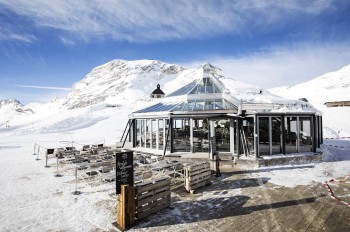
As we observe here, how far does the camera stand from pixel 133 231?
6.02m

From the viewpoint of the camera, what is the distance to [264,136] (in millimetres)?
14250

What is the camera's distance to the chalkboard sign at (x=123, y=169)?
643cm

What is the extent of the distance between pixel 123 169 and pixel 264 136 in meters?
10.1

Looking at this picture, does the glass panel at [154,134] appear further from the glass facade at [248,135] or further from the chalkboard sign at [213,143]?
the glass facade at [248,135]

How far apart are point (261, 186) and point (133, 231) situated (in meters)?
5.57

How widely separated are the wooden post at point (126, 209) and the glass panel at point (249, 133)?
30.2ft

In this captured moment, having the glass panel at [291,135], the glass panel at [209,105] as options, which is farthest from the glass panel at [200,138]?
the glass panel at [291,135]

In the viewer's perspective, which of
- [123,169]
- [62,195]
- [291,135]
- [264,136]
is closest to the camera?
[123,169]

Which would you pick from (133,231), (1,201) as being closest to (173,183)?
(133,231)

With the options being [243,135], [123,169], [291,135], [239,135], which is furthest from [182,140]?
[123,169]

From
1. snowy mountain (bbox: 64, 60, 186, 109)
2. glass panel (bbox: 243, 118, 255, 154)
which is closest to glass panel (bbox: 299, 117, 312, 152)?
glass panel (bbox: 243, 118, 255, 154)

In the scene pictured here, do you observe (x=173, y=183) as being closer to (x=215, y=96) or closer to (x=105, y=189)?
(x=105, y=189)

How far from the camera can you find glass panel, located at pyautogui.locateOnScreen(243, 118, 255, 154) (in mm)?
14109

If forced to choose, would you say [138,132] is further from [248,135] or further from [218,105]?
[248,135]
